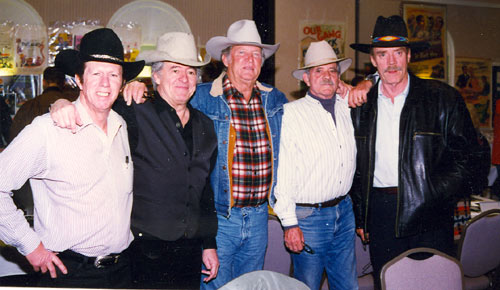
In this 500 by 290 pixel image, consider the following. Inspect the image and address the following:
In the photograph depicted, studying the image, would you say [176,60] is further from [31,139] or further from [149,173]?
[31,139]

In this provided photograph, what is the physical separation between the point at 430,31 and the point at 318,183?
3132mm

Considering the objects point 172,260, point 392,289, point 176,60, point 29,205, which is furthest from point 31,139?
point 392,289

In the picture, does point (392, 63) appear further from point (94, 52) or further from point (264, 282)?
point (94, 52)

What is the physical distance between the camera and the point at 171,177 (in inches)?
78.8

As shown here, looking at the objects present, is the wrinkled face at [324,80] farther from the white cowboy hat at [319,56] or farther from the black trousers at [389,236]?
the black trousers at [389,236]

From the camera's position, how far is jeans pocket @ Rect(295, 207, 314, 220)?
2287 mm

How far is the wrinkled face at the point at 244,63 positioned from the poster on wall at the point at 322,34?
1319 mm

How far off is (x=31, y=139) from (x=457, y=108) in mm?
2214

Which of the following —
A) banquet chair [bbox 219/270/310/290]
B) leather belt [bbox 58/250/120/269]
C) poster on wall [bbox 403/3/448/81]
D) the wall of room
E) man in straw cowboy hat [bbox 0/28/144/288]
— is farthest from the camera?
poster on wall [bbox 403/3/448/81]

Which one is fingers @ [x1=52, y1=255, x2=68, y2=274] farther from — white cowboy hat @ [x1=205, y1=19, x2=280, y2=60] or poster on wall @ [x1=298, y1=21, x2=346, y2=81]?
poster on wall @ [x1=298, y1=21, x2=346, y2=81]

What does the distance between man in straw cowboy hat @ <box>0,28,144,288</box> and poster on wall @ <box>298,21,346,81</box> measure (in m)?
2.16

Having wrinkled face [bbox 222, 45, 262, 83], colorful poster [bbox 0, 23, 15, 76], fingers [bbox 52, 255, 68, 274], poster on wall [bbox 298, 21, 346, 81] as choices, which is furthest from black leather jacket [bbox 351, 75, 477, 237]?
colorful poster [bbox 0, 23, 15, 76]

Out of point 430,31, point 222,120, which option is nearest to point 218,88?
point 222,120

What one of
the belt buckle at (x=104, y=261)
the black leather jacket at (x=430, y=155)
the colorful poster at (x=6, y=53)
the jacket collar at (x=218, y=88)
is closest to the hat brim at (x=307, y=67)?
the jacket collar at (x=218, y=88)
